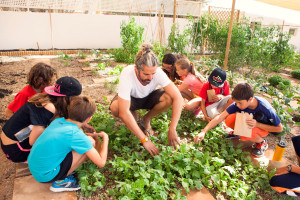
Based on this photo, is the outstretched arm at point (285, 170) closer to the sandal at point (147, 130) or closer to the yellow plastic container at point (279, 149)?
the yellow plastic container at point (279, 149)

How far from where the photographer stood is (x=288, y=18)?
5172mm

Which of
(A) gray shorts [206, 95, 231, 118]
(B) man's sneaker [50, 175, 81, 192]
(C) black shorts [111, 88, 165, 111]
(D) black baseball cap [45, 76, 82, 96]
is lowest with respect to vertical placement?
(B) man's sneaker [50, 175, 81, 192]

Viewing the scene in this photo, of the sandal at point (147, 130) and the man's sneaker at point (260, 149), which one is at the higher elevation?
the sandal at point (147, 130)

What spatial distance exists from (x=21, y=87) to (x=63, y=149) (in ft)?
10.4

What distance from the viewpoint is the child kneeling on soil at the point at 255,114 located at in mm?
2204

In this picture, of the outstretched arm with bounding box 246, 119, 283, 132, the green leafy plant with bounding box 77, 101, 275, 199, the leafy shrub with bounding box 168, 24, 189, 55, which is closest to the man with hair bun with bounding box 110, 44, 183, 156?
the green leafy plant with bounding box 77, 101, 275, 199

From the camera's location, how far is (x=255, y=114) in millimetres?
2396

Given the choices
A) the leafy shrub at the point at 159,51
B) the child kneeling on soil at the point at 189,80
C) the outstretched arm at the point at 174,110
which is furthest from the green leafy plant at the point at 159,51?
the outstretched arm at the point at 174,110

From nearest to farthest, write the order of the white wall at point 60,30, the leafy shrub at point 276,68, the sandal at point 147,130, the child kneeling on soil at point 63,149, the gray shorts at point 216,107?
the child kneeling on soil at point 63,149 → the sandal at point 147,130 → the gray shorts at point 216,107 → the leafy shrub at point 276,68 → the white wall at point 60,30

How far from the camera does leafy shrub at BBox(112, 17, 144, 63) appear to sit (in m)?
6.01

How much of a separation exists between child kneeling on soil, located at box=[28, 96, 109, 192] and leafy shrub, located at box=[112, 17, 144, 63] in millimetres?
4594

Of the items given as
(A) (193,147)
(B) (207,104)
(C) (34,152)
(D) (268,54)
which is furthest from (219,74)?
(D) (268,54)

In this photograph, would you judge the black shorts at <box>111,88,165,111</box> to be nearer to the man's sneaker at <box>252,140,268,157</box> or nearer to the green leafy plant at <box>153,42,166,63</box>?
the man's sneaker at <box>252,140,268,157</box>

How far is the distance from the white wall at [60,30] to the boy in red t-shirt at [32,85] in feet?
15.9
